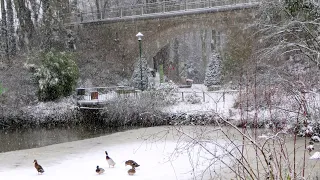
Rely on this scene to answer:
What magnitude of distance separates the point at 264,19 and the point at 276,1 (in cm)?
216

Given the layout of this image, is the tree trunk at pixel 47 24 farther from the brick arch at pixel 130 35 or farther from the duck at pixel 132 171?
the duck at pixel 132 171

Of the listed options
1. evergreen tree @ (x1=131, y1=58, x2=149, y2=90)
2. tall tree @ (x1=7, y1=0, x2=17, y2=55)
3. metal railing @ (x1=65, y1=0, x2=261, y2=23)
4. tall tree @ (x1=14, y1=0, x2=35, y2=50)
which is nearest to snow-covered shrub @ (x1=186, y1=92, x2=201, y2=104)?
evergreen tree @ (x1=131, y1=58, x2=149, y2=90)

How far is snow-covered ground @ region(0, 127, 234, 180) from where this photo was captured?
988 centimetres

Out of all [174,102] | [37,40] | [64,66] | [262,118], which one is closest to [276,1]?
[262,118]

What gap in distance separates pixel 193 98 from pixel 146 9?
366 inches

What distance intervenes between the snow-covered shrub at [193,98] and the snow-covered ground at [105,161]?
3578mm

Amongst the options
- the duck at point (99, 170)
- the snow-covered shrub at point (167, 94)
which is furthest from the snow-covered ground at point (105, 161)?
the snow-covered shrub at point (167, 94)

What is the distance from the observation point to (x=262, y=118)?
14.9 metres

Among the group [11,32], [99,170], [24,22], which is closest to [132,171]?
[99,170]

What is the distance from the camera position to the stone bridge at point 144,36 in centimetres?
2211

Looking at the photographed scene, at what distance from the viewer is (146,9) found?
83.3 feet

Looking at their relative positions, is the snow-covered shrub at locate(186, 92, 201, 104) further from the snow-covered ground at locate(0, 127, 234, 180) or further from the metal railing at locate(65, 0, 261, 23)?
the metal railing at locate(65, 0, 261, 23)

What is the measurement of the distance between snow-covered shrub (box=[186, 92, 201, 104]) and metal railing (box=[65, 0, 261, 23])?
252 inches

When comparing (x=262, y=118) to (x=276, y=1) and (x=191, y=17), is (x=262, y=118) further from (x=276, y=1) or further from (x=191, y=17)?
(x=191, y=17)
